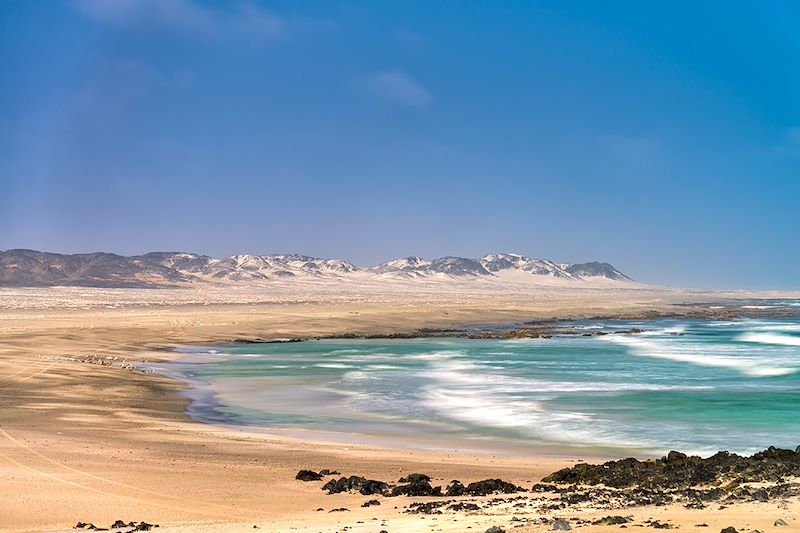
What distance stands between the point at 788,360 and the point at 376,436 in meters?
29.0

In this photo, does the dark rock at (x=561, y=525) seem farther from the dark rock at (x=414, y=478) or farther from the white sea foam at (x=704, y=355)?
the white sea foam at (x=704, y=355)

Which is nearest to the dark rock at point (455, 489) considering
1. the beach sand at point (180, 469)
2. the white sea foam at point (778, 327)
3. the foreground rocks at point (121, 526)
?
the beach sand at point (180, 469)

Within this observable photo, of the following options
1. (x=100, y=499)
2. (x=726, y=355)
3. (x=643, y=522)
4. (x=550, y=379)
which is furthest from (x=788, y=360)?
(x=100, y=499)

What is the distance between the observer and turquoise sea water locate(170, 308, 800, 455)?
62.6ft

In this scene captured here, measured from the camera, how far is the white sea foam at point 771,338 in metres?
51.3

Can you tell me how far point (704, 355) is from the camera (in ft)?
138

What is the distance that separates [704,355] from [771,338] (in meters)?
16.4

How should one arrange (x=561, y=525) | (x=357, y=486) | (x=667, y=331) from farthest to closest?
(x=667, y=331) < (x=357, y=486) < (x=561, y=525)

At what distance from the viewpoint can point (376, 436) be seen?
730 inches

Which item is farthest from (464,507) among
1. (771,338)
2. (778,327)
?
(778,327)

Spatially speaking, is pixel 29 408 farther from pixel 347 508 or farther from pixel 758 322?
pixel 758 322

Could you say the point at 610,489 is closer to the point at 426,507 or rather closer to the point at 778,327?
the point at 426,507

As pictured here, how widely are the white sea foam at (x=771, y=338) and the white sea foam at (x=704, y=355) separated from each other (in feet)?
19.5

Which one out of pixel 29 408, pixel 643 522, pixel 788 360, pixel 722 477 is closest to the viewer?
pixel 643 522
